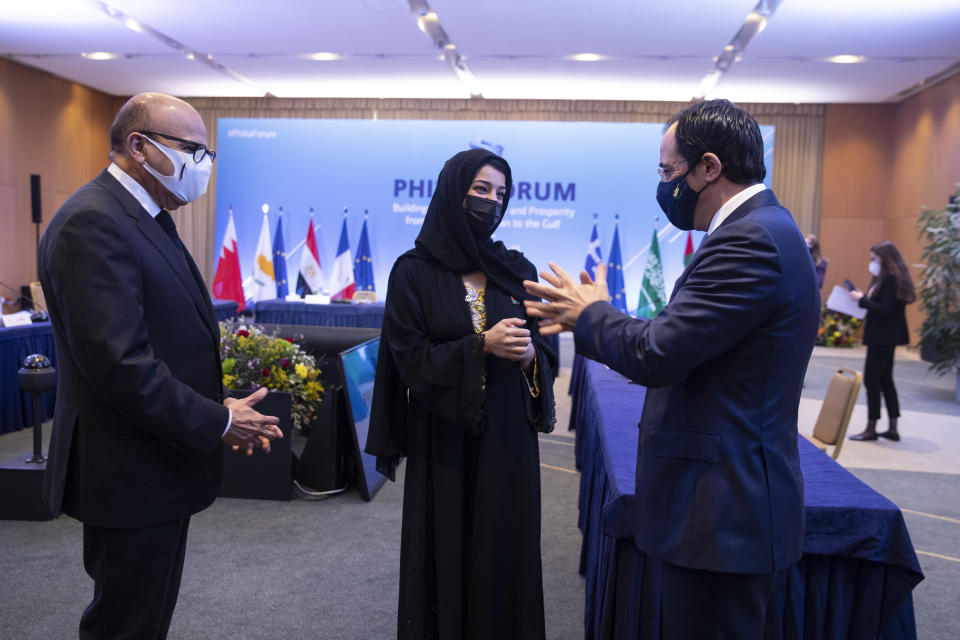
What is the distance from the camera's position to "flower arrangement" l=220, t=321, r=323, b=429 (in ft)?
13.8

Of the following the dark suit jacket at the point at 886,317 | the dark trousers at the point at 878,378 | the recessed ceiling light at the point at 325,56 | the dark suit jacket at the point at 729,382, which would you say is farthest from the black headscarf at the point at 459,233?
the recessed ceiling light at the point at 325,56

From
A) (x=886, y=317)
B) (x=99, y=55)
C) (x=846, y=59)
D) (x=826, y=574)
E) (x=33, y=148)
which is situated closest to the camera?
(x=826, y=574)

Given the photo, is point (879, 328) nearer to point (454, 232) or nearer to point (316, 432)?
point (316, 432)

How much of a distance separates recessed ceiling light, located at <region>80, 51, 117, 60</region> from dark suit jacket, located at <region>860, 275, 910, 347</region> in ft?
30.8

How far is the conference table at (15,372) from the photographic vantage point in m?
5.32

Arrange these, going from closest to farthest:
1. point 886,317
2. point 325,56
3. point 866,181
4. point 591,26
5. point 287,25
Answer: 1. point 886,317
2. point 591,26
3. point 287,25
4. point 325,56
5. point 866,181

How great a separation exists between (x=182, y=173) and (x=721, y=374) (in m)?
1.27

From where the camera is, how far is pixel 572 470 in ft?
16.1

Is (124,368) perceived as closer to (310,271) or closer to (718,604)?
(718,604)

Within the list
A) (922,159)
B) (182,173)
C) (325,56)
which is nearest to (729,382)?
(182,173)

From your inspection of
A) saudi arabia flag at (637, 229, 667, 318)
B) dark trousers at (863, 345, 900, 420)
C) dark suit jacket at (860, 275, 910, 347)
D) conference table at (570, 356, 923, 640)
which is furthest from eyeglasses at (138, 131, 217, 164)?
saudi arabia flag at (637, 229, 667, 318)

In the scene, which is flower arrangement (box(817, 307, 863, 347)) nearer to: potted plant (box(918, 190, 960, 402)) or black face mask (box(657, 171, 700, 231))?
potted plant (box(918, 190, 960, 402))

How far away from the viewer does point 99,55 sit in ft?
33.2

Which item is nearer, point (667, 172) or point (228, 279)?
point (667, 172)
